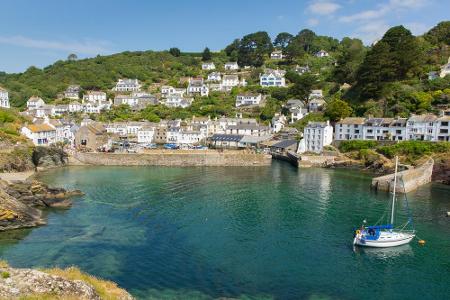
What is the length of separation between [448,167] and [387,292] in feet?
113

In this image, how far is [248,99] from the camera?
3693 inches

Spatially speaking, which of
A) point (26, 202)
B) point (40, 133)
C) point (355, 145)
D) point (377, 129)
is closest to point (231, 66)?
point (377, 129)

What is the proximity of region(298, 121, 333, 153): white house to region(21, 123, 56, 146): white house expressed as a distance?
4577 cm

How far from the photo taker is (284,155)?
66125mm

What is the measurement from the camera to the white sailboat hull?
25.8 meters

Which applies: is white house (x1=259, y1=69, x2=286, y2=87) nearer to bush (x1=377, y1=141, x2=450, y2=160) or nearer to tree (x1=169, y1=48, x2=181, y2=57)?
bush (x1=377, y1=141, x2=450, y2=160)

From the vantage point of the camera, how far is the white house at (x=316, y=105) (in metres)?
80.2

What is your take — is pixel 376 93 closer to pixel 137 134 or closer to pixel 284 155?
pixel 284 155

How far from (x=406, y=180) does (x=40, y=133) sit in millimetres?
58345

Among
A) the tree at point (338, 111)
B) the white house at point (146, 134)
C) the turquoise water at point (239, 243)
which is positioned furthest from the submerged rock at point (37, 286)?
the white house at point (146, 134)

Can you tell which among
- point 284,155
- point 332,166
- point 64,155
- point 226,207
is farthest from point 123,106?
point 226,207

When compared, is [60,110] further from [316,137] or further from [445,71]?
[445,71]

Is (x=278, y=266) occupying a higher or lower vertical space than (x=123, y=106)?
lower

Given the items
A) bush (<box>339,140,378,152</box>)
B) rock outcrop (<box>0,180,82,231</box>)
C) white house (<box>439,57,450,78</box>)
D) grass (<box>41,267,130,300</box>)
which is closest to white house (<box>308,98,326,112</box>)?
bush (<box>339,140,378,152</box>)
